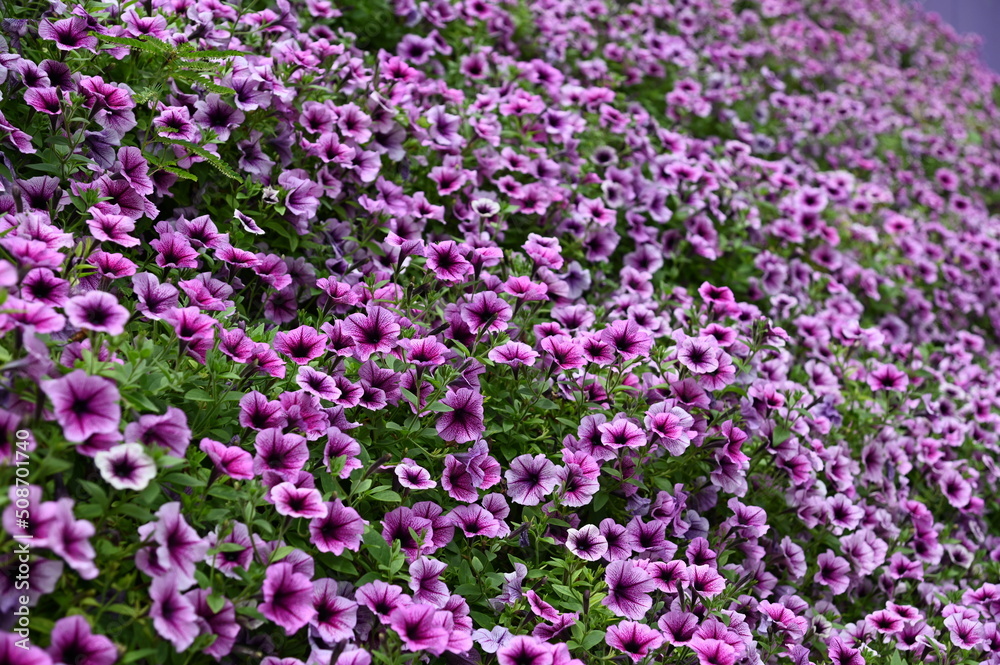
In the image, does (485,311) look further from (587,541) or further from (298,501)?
(298,501)

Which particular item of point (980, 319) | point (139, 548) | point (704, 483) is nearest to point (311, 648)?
point (139, 548)

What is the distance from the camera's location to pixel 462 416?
266cm

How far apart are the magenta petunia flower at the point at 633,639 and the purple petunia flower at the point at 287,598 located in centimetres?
92

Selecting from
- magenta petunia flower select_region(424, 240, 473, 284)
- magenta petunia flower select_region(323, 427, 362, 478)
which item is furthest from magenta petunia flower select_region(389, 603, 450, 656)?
magenta petunia flower select_region(424, 240, 473, 284)

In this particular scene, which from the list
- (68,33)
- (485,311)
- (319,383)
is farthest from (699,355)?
(68,33)

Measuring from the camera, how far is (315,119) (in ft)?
11.2

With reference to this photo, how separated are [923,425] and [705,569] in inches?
84.5

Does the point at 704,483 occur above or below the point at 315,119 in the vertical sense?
below

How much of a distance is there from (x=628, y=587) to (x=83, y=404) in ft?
5.65

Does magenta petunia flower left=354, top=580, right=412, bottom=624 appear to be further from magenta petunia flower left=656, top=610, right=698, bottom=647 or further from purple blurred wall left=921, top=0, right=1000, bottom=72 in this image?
purple blurred wall left=921, top=0, right=1000, bottom=72

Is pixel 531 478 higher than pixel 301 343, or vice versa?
pixel 301 343

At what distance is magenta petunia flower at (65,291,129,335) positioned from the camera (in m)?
2.01

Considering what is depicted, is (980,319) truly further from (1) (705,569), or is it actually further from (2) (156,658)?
(2) (156,658)

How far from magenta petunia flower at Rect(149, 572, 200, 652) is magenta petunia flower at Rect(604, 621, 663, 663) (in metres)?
1.20
